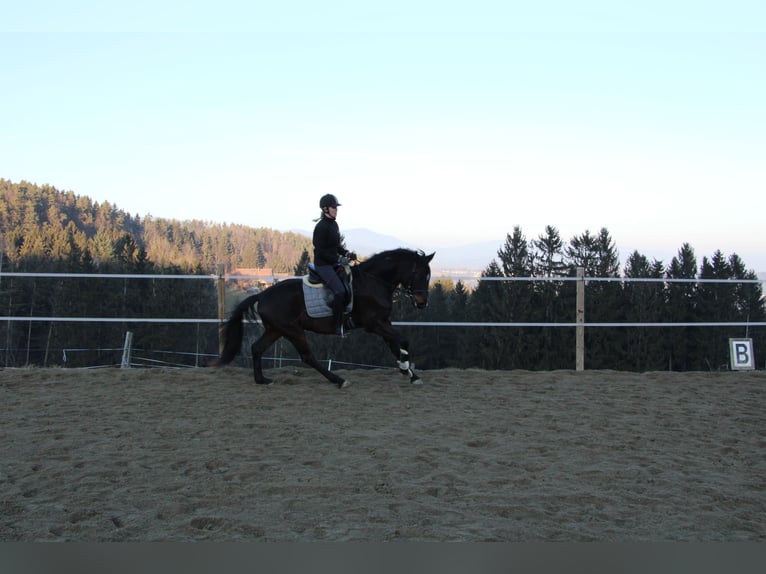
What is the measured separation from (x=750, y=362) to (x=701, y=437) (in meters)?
5.30

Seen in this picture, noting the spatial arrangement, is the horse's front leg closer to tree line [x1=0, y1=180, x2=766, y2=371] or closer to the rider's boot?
the rider's boot

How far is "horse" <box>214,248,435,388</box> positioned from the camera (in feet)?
26.7

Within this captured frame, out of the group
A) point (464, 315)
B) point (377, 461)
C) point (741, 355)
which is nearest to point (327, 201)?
point (377, 461)

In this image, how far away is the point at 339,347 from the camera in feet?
146

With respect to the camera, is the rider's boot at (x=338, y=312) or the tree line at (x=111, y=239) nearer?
the rider's boot at (x=338, y=312)

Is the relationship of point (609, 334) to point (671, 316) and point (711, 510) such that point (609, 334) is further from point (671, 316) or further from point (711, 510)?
point (711, 510)

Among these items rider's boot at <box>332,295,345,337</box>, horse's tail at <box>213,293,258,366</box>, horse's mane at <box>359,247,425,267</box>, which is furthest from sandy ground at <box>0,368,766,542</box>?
horse's mane at <box>359,247,425,267</box>

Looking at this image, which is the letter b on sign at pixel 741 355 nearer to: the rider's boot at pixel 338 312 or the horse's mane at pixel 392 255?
the horse's mane at pixel 392 255

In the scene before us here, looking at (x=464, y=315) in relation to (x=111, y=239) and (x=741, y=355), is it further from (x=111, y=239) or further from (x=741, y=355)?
(x=111, y=239)

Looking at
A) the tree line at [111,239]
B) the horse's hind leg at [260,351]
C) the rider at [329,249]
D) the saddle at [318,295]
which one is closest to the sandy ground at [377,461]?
the horse's hind leg at [260,351]

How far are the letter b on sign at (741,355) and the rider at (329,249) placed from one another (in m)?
6.62

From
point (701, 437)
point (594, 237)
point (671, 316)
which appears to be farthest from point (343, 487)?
point (594, 237)

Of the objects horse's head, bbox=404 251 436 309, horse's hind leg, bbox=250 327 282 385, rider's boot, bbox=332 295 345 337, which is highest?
horse's head, bbox=404 251 436 309

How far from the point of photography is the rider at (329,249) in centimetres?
789
